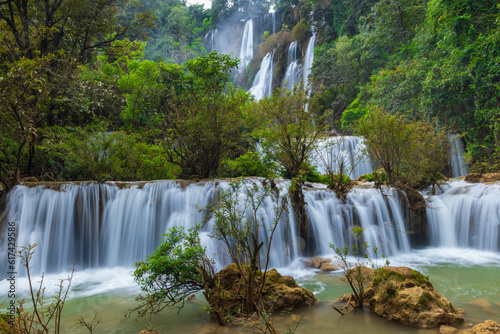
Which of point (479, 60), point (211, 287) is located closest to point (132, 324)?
point (211, 287)

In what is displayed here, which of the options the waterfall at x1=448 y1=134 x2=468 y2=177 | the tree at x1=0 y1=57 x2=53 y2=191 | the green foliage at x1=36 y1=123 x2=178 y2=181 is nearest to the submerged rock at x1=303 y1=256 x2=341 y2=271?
the green foliage at x1=36 y1=123 x2=178 y2=181

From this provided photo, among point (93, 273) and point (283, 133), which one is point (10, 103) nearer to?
point (93, 273)

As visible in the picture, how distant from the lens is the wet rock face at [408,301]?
15.3 ft

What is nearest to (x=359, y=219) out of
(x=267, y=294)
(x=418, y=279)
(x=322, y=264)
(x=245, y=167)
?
(x=322, y=264)

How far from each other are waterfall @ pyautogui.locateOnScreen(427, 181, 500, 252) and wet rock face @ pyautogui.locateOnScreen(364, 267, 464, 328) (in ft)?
25.0

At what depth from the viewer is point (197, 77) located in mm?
17359

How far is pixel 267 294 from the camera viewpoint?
5.36 m

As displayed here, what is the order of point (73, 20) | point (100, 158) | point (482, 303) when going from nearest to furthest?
1. point (482, 303)
2. point (100, 158)
3. point (73, 20)

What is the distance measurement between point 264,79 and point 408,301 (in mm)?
32495

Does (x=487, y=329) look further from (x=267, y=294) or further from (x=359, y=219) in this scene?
(x=359, y=219)

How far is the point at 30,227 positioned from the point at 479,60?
66.4 ft

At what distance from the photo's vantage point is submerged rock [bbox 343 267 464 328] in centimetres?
467

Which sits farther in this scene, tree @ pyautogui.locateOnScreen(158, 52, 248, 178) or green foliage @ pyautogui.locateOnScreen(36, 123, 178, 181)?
green foliage @ pyautogui.locateOnScreen(36, 123, 178, 181)

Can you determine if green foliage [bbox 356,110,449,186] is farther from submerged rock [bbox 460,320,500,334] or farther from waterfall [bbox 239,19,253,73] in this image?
waterfall [bbox 239,19,253,73]
